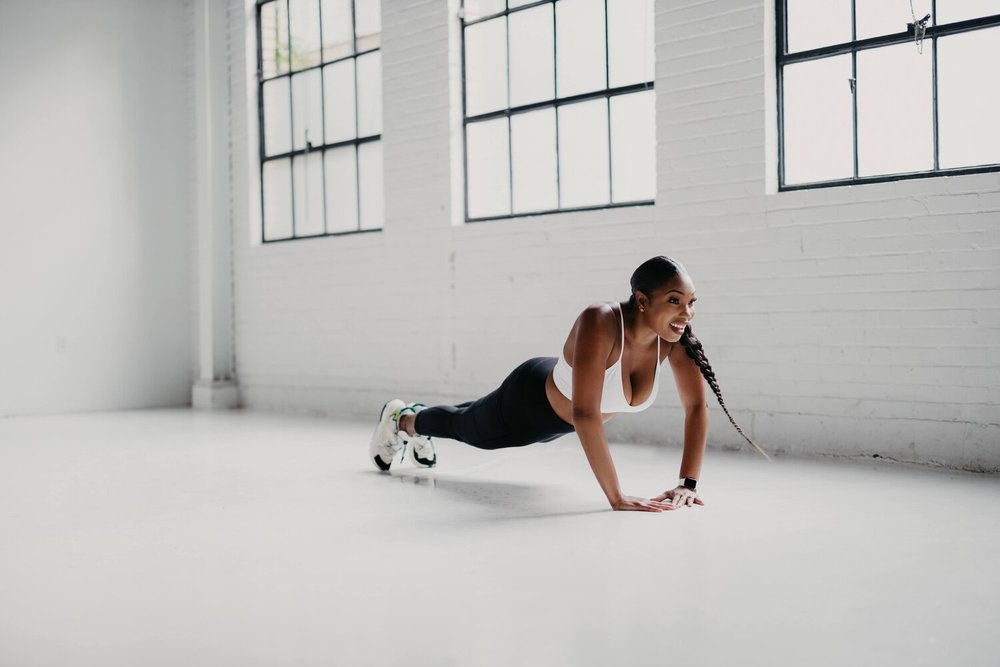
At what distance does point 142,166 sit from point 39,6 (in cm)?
141

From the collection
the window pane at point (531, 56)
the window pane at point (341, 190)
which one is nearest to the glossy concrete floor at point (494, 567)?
the window pane at point (531, 56)

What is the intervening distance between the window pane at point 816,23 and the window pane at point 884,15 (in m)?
0.06

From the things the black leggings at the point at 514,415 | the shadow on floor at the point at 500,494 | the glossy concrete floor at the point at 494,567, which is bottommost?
the shadow on floor at the point at 500,494

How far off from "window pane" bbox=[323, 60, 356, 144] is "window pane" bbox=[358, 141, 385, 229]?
0.75ft

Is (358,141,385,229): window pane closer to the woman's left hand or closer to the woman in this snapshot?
the woman

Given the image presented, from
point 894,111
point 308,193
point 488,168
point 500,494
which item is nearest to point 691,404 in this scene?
point 500,494

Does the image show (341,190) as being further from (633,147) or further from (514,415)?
(514,415)

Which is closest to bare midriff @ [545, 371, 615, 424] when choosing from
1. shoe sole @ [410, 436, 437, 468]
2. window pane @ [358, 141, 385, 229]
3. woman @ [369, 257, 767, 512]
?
woman @ [369, 257, 767, 512]

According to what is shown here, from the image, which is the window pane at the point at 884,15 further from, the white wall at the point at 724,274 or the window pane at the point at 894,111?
the white wall at the point at 724,274

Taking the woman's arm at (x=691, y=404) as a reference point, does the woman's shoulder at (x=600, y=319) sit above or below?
above

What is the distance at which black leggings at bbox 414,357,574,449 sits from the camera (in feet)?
10.4

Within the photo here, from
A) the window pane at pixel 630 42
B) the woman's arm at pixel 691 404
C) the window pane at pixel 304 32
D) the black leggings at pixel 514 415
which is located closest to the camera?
the woman's arm at pixel 691 404

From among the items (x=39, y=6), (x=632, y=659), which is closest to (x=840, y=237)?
(x=632, y=659)

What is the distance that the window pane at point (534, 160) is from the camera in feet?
17.7
